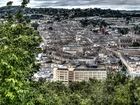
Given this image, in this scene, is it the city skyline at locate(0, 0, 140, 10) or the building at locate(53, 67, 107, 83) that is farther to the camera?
the city skyline at locate(0, 0, 140, 10)

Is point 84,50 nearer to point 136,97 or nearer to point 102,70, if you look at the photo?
point 102,70

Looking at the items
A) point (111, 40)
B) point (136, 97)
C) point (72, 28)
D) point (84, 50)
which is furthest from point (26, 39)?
point (72, 28)

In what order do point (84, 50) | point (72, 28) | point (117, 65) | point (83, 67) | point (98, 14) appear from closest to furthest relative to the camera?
point (83, 67) < point (117, 65) < point (84, 50) < point (72, 28) < point (98, 14)

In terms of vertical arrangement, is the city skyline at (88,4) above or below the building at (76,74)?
below

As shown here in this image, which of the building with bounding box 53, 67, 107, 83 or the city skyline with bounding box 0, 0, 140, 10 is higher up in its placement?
the building with bounding box 53, 67, 107, 83

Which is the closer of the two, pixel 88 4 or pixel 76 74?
pixel 76 74

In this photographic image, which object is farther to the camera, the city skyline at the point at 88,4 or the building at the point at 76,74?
the city skyline at the point at 88,4

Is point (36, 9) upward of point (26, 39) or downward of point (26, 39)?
downward

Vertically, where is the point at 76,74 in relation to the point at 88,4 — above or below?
above
